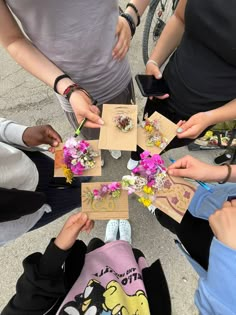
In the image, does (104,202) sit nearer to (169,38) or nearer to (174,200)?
(174,200)

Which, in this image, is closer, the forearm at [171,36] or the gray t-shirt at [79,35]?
the gray t-shirt at [79,35]

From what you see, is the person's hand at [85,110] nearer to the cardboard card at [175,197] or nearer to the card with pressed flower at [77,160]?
the card with pressed flower at [77,160]

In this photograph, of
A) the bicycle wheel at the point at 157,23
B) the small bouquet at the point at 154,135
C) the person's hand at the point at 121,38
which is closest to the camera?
the small bouquet at the point at 154,135

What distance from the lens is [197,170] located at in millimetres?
805

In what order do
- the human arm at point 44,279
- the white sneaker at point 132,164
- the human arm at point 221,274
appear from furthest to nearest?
the white sneaker at point 132,164 < the human arm at point 44,279 < the human arm at point 221,274

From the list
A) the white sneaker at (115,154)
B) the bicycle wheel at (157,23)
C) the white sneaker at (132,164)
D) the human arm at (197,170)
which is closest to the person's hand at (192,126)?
the human arm at (197,170)

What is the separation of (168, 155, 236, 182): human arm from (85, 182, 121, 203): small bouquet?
0.53ft

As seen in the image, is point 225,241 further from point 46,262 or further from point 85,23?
point 85,23

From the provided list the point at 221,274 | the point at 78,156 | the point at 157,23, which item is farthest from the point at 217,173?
the point at 157,23

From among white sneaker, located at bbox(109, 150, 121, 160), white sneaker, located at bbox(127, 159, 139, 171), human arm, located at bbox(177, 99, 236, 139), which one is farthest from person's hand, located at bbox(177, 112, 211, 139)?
white sneaker, located at bbox(109, 150, 121, 160)

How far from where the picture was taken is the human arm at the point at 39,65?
846 mm

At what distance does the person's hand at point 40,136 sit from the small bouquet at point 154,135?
28cm

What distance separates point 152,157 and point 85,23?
0.43m

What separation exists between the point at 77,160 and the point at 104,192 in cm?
12
